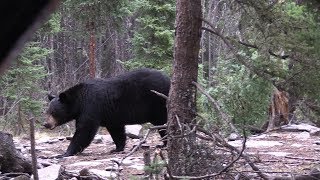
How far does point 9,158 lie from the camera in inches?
237

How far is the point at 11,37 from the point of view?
0.56 meters

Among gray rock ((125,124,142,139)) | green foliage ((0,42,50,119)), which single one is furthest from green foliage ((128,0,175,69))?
gray rock ((125,124,142,139))

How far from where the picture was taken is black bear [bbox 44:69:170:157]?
30.9ft

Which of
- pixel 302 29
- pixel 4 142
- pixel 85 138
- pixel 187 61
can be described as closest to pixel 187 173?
pixel 187 61

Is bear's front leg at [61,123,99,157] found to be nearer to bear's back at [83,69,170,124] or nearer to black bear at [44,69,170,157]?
black bear at [44,69,170,157]

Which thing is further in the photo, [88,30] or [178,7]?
[88,30]

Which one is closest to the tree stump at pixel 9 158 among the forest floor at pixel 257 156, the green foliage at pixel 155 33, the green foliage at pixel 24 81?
the forest floor at pixel 257 156

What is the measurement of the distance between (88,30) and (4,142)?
1211 centimetres

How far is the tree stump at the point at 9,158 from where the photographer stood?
600cm

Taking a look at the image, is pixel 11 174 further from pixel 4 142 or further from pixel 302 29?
pixel 302 29

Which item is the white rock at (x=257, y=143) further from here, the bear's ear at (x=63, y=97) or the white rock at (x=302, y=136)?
the bear's ear at (x=63, y=97)

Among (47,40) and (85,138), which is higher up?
(47,40)

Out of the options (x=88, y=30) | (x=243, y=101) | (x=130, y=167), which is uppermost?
(x=88, y=30)

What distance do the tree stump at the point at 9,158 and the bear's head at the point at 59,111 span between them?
12.1ft
